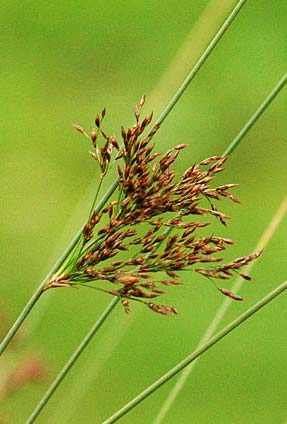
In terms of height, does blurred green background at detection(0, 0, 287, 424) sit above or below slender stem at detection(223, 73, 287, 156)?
below

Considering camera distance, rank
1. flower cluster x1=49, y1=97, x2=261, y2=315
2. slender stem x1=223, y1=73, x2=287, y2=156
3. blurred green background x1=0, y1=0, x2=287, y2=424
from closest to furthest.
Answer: flower cluster x1=49, y1=97, x2=261, y2=315 < slender stem x1=223, y1=73, x2=287, y2=156 < blurred green background x1=0, y1=0, x2=287, y2=424

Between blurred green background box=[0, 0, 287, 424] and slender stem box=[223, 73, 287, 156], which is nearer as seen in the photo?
slender stem box=[223, 73, 287, 156]

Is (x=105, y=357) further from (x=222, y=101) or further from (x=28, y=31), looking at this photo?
(x=28, y=31)

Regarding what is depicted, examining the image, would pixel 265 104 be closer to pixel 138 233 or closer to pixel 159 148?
pixel 138 233

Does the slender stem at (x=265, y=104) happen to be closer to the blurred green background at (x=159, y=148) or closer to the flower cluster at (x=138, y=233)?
the flower cluster at (x=138, y=233)

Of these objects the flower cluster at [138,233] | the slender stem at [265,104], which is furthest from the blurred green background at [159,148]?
the flower cluster at [138,233]

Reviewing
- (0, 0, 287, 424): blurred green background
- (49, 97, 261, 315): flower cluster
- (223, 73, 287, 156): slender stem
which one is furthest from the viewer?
(0, 0, 287, 424): blurred green background

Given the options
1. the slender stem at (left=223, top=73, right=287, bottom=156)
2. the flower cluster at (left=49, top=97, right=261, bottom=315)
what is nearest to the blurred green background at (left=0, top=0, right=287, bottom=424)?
the slender stem at (left=223, top=73, right=287, bottom=156)

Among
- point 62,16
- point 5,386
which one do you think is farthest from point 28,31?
point 5,386

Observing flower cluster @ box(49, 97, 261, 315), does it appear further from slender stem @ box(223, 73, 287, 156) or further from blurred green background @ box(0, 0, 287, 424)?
blurred green background @ box(0, 0, 287, 424)
